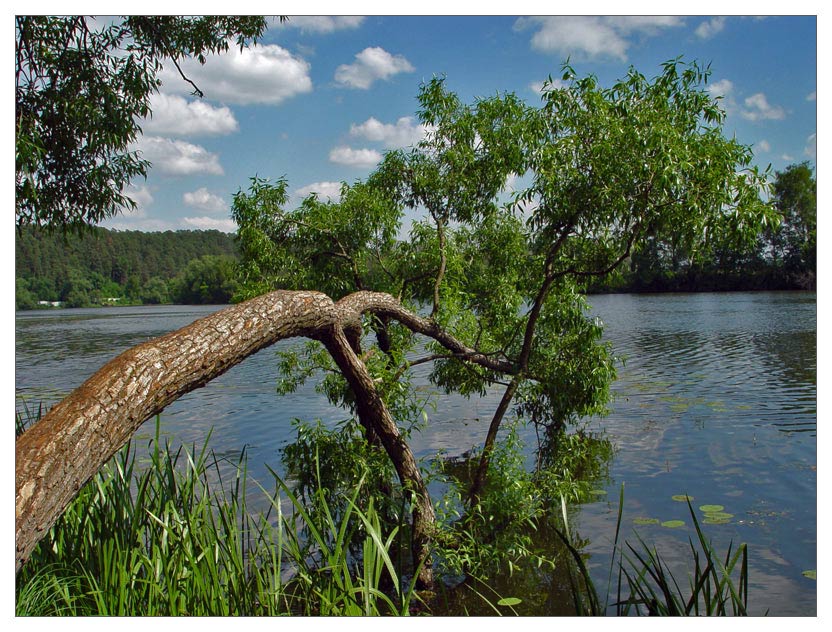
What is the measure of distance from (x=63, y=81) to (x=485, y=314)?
11.5ft

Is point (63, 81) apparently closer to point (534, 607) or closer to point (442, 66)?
point (442, 66)

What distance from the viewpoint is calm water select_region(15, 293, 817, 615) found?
18.8 feet

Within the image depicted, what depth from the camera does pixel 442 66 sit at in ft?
16.9

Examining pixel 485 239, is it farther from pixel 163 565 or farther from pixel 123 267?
pixel 163 565

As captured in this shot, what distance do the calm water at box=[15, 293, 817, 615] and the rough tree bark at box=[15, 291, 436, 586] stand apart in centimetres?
248

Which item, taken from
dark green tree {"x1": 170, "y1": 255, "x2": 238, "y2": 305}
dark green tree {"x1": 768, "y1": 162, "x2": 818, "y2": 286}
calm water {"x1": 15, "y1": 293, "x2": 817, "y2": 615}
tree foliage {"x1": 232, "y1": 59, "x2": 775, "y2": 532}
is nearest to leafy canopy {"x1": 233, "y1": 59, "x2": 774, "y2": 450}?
tree foliage {"x1": 232, "y1": 59, "x2": 775, "y2": 532}

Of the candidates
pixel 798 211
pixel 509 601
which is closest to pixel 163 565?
pixel 509 601

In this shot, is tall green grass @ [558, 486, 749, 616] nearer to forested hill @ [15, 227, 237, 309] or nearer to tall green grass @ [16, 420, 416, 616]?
tall green grass @ [16, 420, 416, 616]

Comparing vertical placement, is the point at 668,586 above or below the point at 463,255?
below

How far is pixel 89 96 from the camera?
514 cm

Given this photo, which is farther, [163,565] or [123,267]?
[123,267]

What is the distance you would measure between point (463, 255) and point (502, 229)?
0.39 meters

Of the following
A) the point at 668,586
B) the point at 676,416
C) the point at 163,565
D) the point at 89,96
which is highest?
the point at 89,96

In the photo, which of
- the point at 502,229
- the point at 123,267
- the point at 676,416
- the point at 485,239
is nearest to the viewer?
the point at 502,229
